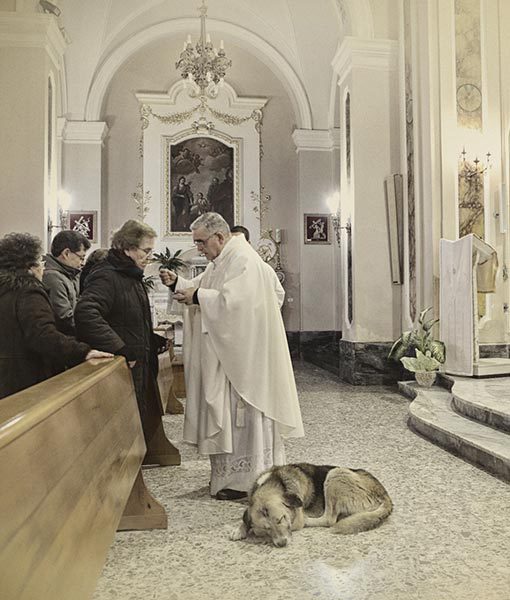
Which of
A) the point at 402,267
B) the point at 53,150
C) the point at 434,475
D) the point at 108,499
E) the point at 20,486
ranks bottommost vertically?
the point at 434,475

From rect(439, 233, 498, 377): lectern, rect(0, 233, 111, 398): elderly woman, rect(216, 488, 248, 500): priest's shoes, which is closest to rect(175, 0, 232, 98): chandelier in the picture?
rect(439, 233, 498, 377): lectern

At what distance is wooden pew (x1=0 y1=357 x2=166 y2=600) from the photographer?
102 cm

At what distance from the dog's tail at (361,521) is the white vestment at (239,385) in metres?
0.67

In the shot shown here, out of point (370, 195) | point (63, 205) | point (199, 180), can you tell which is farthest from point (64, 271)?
point (199, 180)

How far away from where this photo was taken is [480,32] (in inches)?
312

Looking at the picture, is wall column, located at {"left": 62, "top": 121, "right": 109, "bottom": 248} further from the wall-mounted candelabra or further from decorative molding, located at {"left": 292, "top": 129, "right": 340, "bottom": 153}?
the wall-mounted candelabra

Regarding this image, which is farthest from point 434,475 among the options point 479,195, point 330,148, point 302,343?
point 330,148

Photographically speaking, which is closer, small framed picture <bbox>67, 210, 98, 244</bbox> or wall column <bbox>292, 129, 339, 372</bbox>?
small framed picture <bbox>67, 210, 98, 244</bbox>

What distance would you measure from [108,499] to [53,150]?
751cm

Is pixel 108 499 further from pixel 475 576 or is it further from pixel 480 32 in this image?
pixel 480 32

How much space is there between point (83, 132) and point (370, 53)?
6.62 meters

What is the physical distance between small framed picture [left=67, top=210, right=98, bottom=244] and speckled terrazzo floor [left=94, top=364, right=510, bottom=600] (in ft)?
30.2

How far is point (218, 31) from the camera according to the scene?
13398 mm

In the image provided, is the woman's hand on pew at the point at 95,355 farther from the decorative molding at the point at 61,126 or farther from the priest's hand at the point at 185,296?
the decorative molding at the point at 61,126
